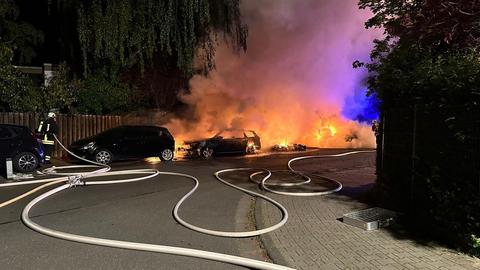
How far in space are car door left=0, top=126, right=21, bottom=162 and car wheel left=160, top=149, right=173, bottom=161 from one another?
19.5ft

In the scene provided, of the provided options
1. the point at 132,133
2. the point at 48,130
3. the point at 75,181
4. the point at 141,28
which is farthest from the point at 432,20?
the point at 141,28

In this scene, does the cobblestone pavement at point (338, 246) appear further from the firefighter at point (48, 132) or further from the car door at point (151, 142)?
the car door at point (151, 142)

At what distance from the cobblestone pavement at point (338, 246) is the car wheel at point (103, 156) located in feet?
31.3

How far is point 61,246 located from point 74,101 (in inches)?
588

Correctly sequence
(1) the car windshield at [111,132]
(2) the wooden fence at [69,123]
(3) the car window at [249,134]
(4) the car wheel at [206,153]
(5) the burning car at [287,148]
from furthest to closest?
(5) the burning car at [287,148]
(3) the car window at [249,134]
(4) the car wheel at [206,153]
(2) the wooden fence at [69,123]
(1) the car windshield at [111,132]

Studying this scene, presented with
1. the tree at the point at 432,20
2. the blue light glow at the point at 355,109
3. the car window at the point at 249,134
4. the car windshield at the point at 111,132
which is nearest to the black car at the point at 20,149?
the car windshield at the point at 111,132

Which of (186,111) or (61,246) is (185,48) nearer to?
(186,111)

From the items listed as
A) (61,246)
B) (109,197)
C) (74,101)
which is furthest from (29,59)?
(61,246)

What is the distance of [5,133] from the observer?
12977mm

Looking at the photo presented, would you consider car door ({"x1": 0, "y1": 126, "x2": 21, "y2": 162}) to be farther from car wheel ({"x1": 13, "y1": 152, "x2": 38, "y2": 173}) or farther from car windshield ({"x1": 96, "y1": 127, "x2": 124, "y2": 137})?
car windshield ({"x1": 96, "y1": 127, "x2": 124, "y2": 137})

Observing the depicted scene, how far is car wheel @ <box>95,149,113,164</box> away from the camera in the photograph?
53.6ft

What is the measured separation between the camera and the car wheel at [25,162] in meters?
12.9

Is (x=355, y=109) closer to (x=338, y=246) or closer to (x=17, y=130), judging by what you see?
(x=17, y=130)

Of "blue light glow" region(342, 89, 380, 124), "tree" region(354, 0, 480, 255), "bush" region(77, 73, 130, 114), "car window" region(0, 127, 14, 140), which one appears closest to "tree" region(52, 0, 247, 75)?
"bush" region(77, 73, 130, 114)
